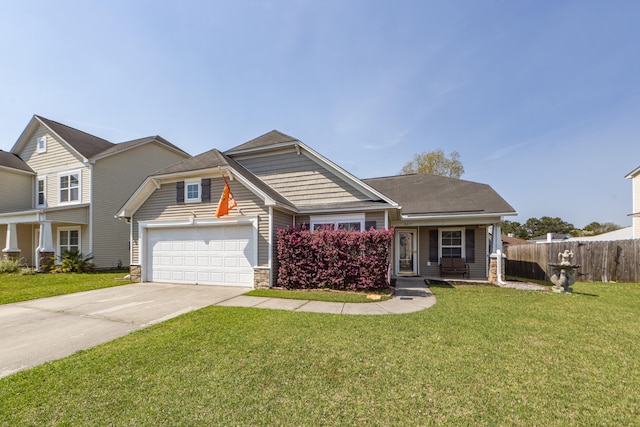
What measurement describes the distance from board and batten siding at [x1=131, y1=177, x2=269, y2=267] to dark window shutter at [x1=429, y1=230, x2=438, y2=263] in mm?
7907

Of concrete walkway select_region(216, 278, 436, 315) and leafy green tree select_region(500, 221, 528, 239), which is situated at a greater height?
concrete walkway select_region(216, 278, 436, 315)

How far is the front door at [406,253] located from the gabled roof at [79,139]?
56.3 ft

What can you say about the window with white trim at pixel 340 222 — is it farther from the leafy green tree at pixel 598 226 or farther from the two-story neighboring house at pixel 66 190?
the leafy green tree at pixel 598 226

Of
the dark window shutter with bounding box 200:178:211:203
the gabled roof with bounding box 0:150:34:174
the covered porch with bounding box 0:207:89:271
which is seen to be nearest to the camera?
the dark window shutter with bounding box 200:178:211:203

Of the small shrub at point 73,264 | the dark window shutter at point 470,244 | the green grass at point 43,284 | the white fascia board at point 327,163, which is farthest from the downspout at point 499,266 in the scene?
the small shrub at point 73,264

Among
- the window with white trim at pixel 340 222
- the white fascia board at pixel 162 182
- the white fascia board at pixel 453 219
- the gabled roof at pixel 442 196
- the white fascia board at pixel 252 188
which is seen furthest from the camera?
the gabled roof at pixel 442 196

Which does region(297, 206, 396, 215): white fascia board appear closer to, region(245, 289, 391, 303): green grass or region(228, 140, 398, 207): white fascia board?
region(228, 140, 398, 207): white fascia board

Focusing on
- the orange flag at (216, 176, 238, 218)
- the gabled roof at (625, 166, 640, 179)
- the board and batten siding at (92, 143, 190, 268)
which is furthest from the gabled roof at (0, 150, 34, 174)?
the gabled roof at (625, 166, 640, 179)

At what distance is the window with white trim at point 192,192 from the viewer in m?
10.3

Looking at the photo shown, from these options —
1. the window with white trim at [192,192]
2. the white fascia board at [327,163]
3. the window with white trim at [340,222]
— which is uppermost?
the white fascia board at [327,163]

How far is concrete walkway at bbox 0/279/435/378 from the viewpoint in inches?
169

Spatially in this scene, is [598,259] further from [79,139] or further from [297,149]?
[79,139]

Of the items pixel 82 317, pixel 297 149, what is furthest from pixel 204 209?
pixel 82 317

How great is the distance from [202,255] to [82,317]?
4452 mm
